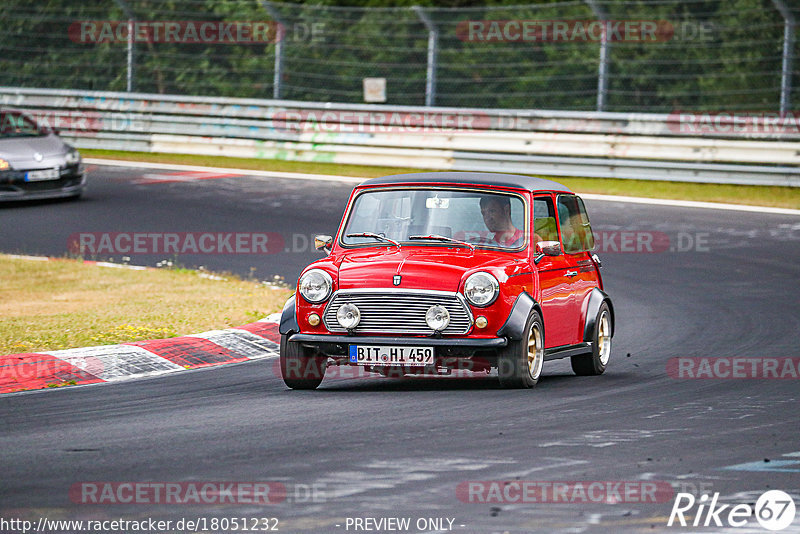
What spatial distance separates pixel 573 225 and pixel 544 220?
0.58m

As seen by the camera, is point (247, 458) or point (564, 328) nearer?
point (247, 458)

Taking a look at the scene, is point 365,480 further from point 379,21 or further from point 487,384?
point 379,21

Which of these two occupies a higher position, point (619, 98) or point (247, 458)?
point (619, 98)

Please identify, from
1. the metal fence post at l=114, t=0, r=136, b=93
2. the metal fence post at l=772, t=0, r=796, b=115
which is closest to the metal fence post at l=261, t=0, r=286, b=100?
the metal fence post at l=114, t=0, r=136, b=93

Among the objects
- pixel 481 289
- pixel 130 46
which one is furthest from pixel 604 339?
pixel 130 46

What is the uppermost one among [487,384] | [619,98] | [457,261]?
[619,98]

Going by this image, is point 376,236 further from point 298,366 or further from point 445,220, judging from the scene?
point 298,366

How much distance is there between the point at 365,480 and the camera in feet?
20.3

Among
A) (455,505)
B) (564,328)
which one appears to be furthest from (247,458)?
(564,328)

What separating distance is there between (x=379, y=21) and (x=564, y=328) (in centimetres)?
1513

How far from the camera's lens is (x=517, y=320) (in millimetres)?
8688

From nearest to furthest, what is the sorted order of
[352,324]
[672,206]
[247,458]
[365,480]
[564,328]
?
1. [365,480]
2. [247,458]
3. [352,324]
4. [564,328]
5. [672,206]

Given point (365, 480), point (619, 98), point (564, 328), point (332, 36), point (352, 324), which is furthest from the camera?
point (332, 36)

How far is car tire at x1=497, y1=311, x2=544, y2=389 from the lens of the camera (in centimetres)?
870
